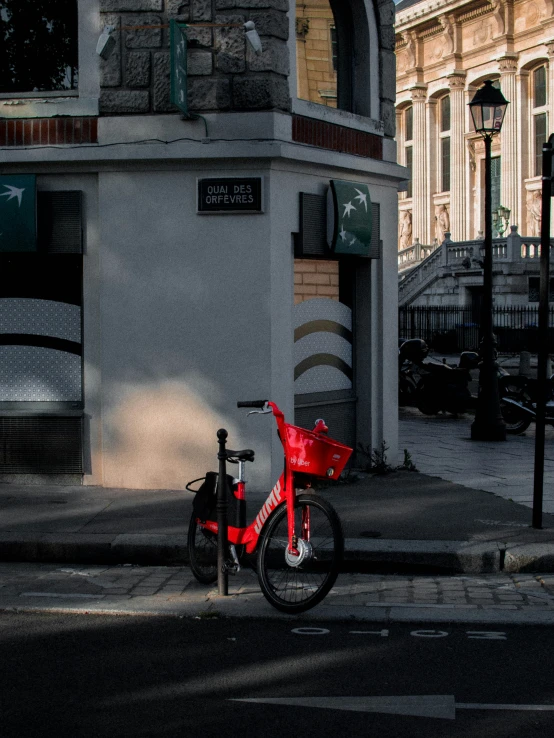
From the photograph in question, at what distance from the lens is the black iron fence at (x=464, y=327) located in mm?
38906

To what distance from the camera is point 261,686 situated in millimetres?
5375

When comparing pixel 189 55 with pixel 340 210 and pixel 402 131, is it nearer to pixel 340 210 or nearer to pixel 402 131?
pixel 340 210

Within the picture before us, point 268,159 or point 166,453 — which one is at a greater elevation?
point 268,159

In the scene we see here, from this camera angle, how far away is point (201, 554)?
7598 mm

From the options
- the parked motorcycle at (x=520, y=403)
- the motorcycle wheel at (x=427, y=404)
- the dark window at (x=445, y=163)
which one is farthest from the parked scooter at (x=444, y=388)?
the dark window at (x=445, y=163)

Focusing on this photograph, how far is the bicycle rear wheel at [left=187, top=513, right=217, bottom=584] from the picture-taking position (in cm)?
753

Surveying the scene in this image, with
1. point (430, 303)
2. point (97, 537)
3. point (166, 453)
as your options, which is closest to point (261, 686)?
point (97, 537)

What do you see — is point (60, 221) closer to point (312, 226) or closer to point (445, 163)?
point (312, 226)

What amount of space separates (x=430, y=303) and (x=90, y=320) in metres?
41.0

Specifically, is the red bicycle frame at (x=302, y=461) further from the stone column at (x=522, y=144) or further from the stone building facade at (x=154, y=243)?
the stone column at (x=522, y=144)

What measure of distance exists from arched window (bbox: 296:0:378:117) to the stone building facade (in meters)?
0.62

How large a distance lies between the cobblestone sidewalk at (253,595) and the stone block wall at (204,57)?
15.1 feet

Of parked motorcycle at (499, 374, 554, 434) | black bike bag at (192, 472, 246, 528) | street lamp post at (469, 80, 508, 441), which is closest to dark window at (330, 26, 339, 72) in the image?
street lamp post at (469, 80, 508, 441)

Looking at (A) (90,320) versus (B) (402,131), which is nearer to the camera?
(A) (90,320)
